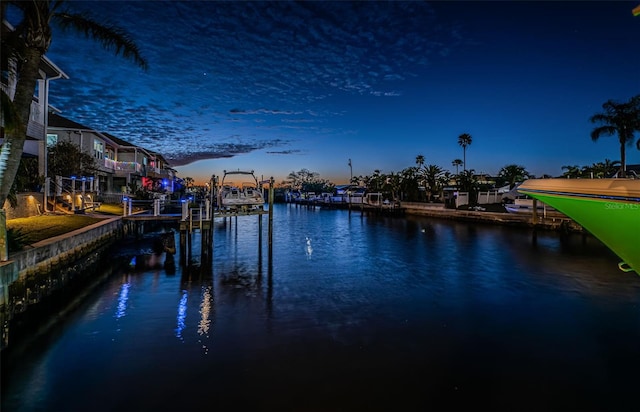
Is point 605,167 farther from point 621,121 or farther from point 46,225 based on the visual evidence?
point 46,225

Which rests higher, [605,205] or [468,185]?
[468,185]

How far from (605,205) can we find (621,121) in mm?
45791

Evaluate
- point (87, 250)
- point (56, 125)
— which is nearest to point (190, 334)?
point (87, 250)

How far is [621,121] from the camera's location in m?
40.1

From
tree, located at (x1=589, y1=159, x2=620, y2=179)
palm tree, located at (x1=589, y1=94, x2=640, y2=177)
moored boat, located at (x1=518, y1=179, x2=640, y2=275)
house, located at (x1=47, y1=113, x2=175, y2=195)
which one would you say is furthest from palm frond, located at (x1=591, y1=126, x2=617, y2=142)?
house, located at (x1=47, y1=113, x2=175, y2=195)

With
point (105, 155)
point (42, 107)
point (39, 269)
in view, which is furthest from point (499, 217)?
point (105, 155)

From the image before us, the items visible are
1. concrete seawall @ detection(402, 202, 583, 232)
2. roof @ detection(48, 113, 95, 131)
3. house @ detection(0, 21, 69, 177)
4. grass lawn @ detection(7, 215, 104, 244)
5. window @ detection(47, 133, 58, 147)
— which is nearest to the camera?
grass lawn @ detection(7, 215, 104, 244)

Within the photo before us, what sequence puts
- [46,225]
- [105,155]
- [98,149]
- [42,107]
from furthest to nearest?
1. [105,155]
2. [98,149]
3. [42,107]
4. [46,225]

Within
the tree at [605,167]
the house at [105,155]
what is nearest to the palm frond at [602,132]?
the tree at [605,167]

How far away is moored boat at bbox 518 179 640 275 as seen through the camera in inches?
241

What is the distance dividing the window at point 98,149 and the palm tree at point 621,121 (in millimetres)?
55770

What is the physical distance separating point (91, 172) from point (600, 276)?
129ft

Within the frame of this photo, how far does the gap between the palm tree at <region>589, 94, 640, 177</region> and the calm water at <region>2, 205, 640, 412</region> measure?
103ft

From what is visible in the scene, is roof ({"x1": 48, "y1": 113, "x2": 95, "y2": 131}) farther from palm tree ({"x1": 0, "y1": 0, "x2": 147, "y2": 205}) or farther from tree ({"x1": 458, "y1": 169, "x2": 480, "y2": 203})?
tree ({"x1": 458, "y1": 169, "x2": 480, "y2": 203})
